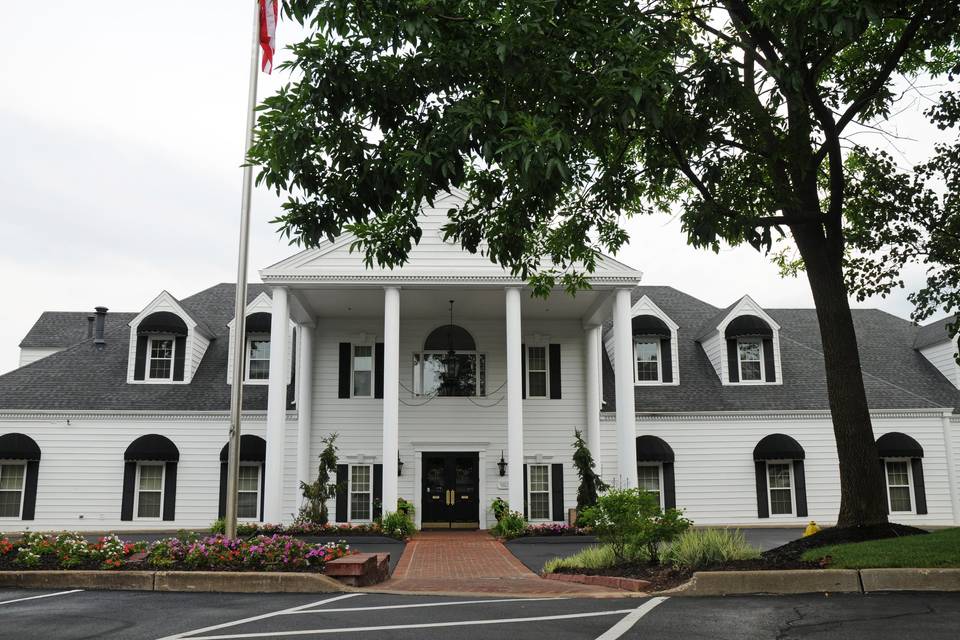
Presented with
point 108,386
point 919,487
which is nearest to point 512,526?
point 919,487

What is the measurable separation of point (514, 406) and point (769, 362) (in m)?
10.3

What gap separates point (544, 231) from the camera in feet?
49.0

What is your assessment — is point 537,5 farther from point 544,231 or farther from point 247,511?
point 247,511

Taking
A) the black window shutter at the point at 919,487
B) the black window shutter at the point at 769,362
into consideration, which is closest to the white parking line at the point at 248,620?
the black window shutter at the point at 769,362

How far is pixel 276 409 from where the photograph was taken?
22328 mm

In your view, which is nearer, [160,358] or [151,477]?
[151,477]

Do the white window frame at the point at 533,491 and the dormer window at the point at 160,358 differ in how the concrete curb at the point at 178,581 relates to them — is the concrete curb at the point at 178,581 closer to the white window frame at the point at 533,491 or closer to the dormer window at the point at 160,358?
the white window frame at the point at 533,491

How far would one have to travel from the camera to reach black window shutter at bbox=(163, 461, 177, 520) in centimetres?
2489

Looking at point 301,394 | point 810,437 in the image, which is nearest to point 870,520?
point 810,437

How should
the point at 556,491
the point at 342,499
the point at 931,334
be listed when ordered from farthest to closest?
1. the point at 931,334
2. the point at 556,491
3. the point at 342,499

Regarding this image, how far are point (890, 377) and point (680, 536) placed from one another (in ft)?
66.8

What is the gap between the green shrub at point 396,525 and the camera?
21250mm

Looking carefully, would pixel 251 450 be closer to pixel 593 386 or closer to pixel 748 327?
pixel 593 386

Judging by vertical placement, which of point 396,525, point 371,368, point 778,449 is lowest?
point 396,525
